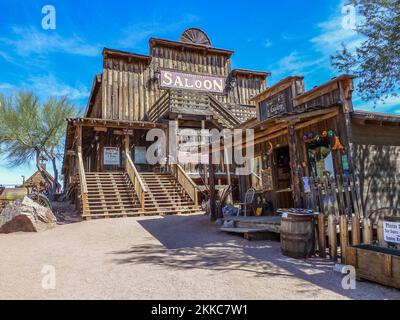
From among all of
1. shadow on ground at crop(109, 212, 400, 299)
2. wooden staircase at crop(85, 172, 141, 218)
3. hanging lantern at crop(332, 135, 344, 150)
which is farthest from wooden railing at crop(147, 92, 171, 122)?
hanging lantern at crop(332, 135, 344, 150)

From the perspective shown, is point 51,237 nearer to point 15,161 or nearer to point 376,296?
point 376,296

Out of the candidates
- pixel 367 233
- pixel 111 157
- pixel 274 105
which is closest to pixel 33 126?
pixel 111 157

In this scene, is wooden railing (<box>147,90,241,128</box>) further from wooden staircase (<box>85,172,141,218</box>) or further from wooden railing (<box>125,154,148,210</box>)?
wooden staircase (<box>85,172,141,218</box>)

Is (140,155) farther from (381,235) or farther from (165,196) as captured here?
(381,235)

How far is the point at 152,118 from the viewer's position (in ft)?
60.3

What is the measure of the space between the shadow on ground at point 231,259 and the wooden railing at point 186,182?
5.03m

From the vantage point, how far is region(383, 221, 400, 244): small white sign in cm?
423

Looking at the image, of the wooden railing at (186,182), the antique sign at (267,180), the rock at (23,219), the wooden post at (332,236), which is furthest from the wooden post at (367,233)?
the rock at (23,219)

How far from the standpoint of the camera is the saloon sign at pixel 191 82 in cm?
1998

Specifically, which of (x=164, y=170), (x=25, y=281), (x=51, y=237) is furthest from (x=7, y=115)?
(x=25, y=281)

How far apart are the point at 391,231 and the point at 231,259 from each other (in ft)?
8.79

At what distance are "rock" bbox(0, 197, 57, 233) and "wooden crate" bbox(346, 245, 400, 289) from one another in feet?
31.4

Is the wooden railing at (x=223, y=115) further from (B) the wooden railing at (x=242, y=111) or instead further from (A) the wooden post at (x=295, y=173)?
(A) the wooden post at (x=295, y=173)
